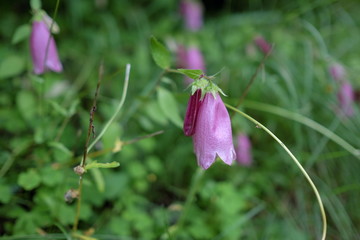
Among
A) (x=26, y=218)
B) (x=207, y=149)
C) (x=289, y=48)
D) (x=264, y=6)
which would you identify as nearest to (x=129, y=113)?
(x=26, y=218)

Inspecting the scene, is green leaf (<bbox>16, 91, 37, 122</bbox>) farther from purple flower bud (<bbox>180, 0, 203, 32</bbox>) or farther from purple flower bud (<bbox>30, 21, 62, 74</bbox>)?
purple flower bud (<bbox>180, 0, 203, 32</bbox>)

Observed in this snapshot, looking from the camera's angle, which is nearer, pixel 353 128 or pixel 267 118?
pixel 353 128

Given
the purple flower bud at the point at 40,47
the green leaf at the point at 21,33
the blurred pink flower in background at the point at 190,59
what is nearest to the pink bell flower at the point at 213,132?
the purple flower bud at the point at 40,47

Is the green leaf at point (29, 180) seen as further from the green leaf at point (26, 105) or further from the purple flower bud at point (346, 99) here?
the purple flower bud at point (346, 99)

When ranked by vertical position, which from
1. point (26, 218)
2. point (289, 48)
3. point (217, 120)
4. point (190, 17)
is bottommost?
point (26, 218)

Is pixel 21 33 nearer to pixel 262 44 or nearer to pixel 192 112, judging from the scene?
pixel 192 112

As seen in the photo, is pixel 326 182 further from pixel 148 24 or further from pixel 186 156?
pixel 148 24

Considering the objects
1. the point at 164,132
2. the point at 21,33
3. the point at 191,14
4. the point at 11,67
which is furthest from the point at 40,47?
the point at 191,14
